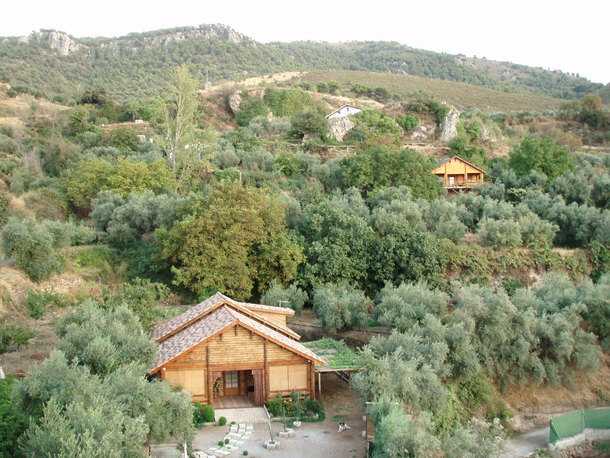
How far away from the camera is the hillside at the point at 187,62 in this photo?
271ft

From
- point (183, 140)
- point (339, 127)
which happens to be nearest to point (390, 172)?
point (183, 140)

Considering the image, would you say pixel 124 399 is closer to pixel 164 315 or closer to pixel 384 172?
pixel 164 315

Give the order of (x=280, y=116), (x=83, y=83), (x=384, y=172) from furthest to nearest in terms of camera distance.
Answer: (x=83, y=83)
(x=280, y=116)
(x=384, y=172)

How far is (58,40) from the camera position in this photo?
308 ft

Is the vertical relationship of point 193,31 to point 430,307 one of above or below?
above

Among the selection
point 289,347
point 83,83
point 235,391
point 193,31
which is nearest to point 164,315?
point 235,391

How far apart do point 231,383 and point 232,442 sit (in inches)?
172

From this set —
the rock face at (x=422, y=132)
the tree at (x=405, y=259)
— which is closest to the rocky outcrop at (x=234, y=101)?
the rock face at (x=422, y=132)

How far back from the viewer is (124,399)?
12.9 metres

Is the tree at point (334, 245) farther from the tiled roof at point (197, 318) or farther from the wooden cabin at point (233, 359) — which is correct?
the wooden cabin at point (233, 359)

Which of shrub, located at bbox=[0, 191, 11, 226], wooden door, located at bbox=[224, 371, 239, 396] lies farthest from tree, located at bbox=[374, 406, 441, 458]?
shrub, located at bbox=[0, 191, 11, 226]

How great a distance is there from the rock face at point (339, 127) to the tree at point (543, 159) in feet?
52.6

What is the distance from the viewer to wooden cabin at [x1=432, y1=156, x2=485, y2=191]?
42.0m

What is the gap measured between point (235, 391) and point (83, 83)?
74336mm
